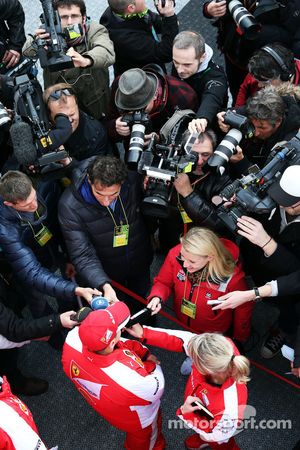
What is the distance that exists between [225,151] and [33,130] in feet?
3.43

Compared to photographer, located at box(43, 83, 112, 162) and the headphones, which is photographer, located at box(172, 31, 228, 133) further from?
photographer, located at box(43, 83, 112, 162)

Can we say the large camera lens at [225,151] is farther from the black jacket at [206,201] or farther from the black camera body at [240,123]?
the black jacket at [206,201]

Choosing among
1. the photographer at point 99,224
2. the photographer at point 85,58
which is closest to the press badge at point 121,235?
the photographer at point 99,224

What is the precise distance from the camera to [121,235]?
2.84 metres

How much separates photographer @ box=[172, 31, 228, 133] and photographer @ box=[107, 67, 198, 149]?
4.1 inches

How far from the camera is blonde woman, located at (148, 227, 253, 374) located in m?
2.50

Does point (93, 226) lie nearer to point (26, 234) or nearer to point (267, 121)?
point (26, 234)

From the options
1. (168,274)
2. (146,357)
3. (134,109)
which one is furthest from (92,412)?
(134,109)

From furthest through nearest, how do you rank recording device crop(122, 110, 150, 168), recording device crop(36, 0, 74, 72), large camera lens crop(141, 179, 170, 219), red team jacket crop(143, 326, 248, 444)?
1. recording device crop(36, 0, 74, 72)
2. recording device crop(122, 110, 150, 168)
3. large camera lens crop(141, 179, 170, 219)
4. red team jacket crop(143, 326, 248, 444)

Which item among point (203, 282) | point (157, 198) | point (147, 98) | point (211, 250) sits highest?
point (147, 98)

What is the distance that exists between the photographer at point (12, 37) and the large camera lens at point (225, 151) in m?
2.06

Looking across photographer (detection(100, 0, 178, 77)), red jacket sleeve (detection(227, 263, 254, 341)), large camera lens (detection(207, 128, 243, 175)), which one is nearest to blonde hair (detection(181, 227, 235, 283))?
red jacket sleeve (detection(227, 263, 254, 341))

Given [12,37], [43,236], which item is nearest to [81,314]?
[43,236]

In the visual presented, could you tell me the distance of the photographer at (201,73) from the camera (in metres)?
3.03
